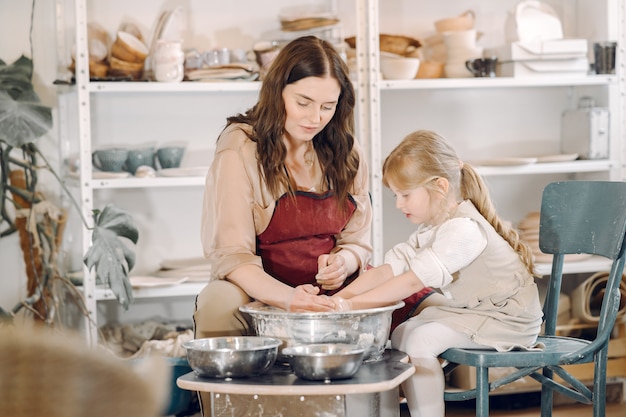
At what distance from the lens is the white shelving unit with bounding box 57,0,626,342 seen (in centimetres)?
308

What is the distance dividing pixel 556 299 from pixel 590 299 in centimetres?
118

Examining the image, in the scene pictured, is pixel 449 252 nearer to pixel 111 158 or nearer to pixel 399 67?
pixel 399 67

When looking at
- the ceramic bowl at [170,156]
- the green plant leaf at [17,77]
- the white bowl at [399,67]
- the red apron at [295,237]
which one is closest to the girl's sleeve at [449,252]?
the red apron at [295,237]

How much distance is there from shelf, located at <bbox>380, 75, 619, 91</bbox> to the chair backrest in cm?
107

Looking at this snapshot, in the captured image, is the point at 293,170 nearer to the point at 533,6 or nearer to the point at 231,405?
the point at 231,405

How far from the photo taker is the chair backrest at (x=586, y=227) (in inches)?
79.4

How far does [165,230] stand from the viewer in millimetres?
3410

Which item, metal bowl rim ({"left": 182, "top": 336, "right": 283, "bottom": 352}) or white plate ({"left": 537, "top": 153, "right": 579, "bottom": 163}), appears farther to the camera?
white plate ({"left": 537, "top": 153, "right": 579, "bottom": 163})

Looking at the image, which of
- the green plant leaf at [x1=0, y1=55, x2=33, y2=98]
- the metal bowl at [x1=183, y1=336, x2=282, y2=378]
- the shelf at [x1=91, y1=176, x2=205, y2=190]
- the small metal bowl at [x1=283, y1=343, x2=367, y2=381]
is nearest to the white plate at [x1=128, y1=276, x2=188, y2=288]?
the shelf at [x1=91, y1=176, x2=205, y2=190]

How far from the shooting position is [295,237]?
221 centimetres

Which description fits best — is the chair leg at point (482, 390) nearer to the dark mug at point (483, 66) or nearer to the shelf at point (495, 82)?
the shelf at point (495, 82)

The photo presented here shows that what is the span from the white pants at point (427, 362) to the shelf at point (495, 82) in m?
1.38

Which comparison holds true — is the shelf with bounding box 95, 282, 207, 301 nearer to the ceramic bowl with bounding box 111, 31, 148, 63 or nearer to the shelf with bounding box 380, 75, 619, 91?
the ceramic bowl with bounding box 111, 31, 148, 63

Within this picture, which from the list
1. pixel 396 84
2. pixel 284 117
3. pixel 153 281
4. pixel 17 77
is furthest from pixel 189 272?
pixel 284 117
